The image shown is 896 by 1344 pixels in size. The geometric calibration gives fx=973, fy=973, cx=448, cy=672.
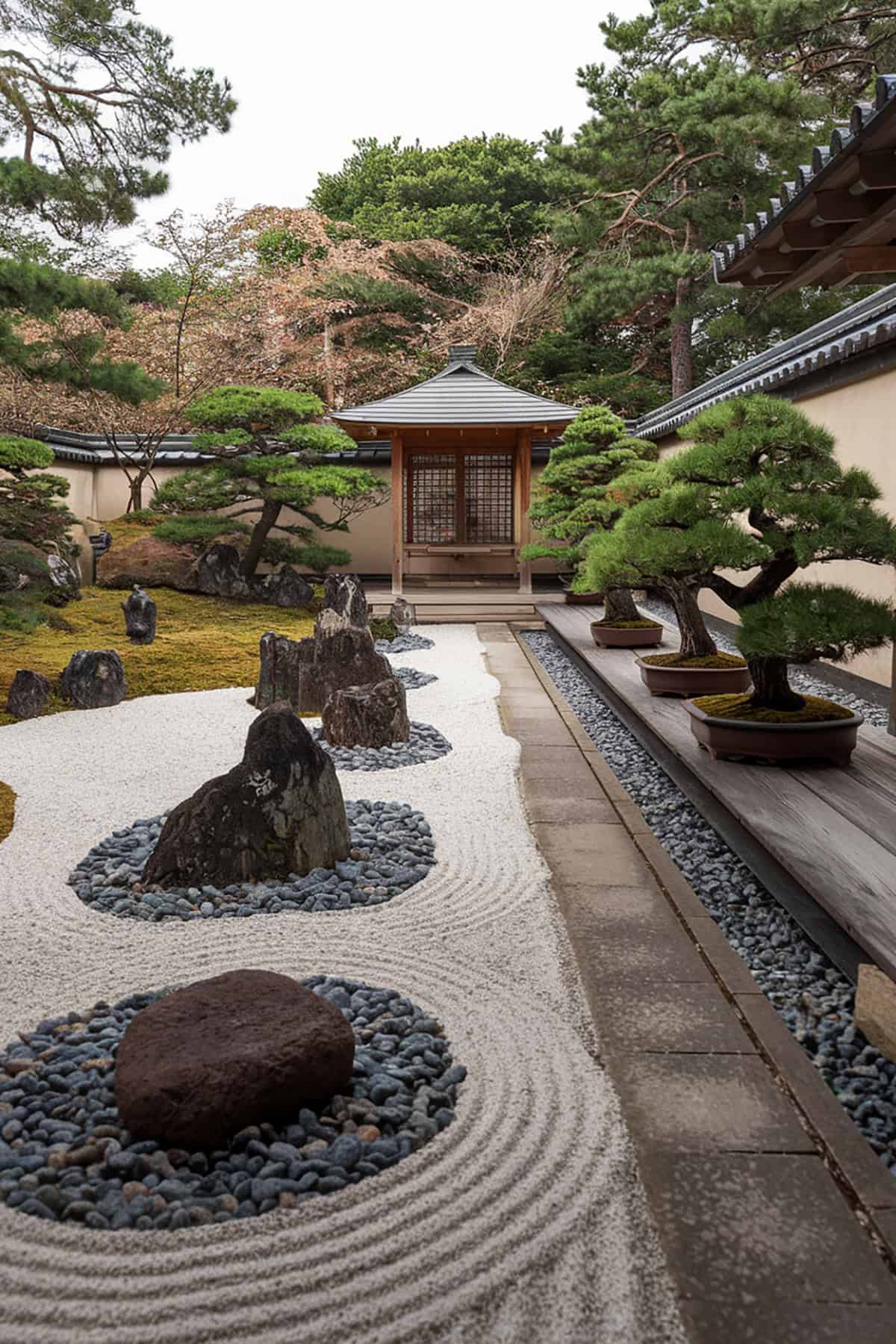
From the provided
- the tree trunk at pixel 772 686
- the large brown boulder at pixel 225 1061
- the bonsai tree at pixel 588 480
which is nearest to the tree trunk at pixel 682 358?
the bonsai tree at pixel 588 480

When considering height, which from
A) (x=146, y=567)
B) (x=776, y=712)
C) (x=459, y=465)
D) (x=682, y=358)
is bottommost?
(x=776, y=712)

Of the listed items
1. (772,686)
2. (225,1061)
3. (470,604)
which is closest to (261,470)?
(470,604)

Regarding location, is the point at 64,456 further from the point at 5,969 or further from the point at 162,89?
the point at 5,969

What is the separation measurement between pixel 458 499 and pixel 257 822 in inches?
433

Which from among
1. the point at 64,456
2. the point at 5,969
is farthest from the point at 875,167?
the point at 64,456

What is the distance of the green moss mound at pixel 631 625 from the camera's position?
8312mm

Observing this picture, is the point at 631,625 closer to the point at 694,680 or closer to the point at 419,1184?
the point at 694,680

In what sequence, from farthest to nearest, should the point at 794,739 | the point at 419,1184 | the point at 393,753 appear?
the point at 393,753 → the point at 794,739 → the point at 419,1184

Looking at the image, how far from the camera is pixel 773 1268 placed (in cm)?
154

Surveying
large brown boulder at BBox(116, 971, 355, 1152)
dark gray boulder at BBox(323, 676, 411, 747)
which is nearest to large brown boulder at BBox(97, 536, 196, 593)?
dark gray boulder at BBox(323, 676, 411, 747)

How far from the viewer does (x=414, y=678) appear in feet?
25.1

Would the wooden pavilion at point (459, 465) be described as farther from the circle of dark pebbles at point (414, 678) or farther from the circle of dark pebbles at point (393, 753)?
the circle of dark pebbles at point (393, 753)

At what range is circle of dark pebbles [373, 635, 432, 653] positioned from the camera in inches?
371

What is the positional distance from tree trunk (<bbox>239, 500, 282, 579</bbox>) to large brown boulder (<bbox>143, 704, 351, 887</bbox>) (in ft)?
28.0
